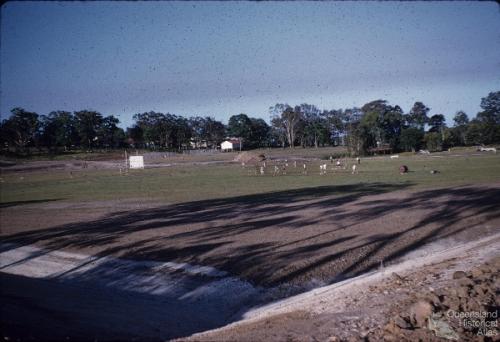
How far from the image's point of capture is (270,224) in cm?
1916

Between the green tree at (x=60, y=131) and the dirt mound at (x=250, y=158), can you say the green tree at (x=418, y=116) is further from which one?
the green tree at (x=60, y=131)

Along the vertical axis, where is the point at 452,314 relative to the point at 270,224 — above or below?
above

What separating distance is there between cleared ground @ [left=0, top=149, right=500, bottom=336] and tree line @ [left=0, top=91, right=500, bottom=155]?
21.4 m

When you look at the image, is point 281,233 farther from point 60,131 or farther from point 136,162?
point 136,162

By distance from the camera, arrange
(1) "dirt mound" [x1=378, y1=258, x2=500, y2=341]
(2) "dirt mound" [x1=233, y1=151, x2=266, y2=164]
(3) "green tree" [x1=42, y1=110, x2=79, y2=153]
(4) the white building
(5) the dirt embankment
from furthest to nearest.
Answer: (4) the white building
(2) "dirt mound" [x1=233, y1=151, x2=266, y2=164]
(3) "green tree" [x1=42, y1=110, x2=79, y2=153]
(5) the dirt embankment
(1) "dirt mound" [x1=378, y1=258, x2=500, y2=341]

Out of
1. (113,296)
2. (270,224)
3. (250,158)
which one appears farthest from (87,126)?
(113,296)

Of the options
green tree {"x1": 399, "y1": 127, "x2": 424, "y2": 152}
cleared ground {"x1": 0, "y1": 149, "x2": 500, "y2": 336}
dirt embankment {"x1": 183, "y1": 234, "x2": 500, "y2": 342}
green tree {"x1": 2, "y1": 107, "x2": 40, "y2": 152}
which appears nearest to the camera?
dirt embankment {"x1": 183, "y1": 234, "x2": 500, "y2": 342}

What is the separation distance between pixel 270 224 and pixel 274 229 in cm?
112

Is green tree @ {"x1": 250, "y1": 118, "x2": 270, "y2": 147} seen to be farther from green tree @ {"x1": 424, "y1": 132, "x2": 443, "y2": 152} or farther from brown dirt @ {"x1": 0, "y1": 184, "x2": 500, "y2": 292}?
brown dirt @ {"x1": 0, "y1": 184, "x2": 500, "y2": 292}

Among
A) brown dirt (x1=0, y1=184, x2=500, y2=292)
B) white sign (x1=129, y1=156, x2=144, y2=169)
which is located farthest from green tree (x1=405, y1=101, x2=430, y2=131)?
brown dirt (x1=0, y1=184, x2=500, y2=292)

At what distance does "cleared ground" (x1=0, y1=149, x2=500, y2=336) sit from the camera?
13.8 m

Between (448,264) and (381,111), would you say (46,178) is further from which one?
(381,111)

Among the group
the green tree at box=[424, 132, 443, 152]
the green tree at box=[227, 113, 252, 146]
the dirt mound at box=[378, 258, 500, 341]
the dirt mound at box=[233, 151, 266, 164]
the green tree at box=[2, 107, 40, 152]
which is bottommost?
the dirt mound at box=[378, 258, 500, 341]

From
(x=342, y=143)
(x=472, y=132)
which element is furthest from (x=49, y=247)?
(x=342, y=143)
